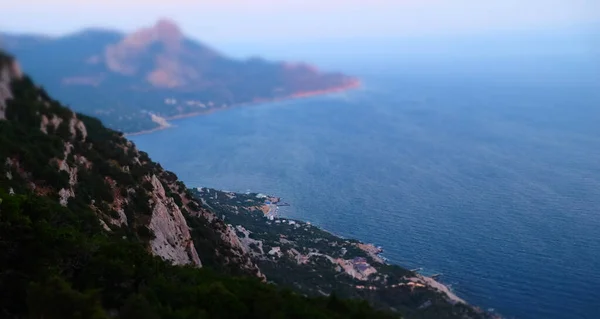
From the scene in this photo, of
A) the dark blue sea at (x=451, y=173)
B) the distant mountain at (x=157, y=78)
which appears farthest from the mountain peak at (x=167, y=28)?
the dark blue sea at (x=451, y=173)

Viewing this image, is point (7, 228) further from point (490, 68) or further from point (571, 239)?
point (490, 68)

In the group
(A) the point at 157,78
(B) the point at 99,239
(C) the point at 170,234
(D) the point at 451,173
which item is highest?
(A) the point at 157,78

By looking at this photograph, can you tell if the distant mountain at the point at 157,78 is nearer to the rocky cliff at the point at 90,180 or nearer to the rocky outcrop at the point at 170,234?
the rocky cliff at the point at 90,180

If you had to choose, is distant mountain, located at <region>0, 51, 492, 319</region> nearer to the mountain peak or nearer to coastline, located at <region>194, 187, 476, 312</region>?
coastline, located at <region>194, 187, 476, 312</region>

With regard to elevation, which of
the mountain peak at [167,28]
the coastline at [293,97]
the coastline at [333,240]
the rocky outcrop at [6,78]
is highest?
the mountain peak at [167,28]

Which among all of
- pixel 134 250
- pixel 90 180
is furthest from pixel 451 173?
pixel 134 250

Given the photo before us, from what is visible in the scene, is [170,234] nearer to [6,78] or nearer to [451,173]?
[6,78]
